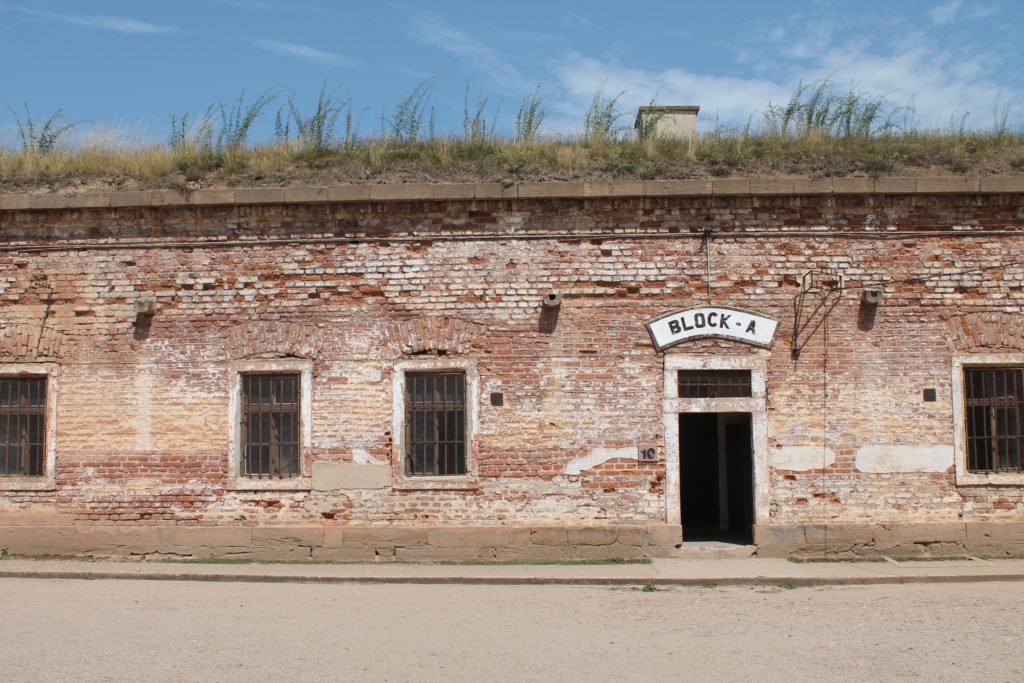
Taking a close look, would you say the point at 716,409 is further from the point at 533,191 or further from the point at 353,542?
the point at 353,542

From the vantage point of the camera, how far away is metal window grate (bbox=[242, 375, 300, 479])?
1318 cm

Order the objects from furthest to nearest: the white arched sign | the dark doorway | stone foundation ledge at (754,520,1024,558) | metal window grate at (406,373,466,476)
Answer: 1. the dark doorway
2. metal window grate at (406,373,466,476)
3. the white arched sign
4. stone foundation ledge at (754,520,1024,558)

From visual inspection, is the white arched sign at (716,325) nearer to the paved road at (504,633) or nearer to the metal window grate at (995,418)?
the metal window grate at (995,418)

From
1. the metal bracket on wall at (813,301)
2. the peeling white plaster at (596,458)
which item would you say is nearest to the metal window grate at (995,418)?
the metal bracket on wall at (813,301)

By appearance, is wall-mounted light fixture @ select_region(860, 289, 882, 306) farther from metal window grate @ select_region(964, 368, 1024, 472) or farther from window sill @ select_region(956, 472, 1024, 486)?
window sill @ select_region(956, 472, 1024, 486)

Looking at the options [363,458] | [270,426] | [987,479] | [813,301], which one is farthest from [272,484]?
[987,479]

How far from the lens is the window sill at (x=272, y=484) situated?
13.0m

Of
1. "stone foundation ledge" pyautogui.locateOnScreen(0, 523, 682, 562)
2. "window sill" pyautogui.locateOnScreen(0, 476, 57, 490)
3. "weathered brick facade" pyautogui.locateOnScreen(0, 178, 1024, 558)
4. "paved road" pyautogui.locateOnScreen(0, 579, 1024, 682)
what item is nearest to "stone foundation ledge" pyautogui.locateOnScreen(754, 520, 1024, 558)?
"weathered brick facade" pyautogui.locateOnScreen(0, 178, 1024, 558)

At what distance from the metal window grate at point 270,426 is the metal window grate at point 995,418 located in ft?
30.0

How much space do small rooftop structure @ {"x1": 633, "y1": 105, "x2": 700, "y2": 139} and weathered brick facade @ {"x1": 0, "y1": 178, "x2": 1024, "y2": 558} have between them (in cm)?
324

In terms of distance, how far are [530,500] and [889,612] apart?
4818mm

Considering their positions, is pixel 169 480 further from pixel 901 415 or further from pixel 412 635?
pixel 901 415

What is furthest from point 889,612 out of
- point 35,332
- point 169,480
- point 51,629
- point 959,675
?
point 35,332

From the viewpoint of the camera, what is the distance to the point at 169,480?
13.2m
